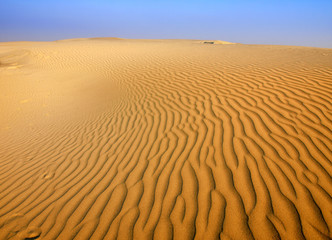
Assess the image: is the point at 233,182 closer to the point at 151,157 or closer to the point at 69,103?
the point at 151,157

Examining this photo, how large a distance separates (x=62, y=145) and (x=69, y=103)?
3375mm

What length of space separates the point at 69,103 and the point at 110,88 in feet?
5.33

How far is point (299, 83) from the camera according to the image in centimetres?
463

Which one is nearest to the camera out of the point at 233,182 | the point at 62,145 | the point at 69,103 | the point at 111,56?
the point at 233,182

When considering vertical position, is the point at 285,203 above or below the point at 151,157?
above

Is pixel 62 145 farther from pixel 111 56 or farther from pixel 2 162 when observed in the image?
pixel 111 56

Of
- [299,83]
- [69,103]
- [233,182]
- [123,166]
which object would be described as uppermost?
[299,83]

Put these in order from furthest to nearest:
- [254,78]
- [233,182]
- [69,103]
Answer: [69,103]
[254,78]
[233,182]

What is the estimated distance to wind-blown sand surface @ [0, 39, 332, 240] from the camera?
2.02 meters

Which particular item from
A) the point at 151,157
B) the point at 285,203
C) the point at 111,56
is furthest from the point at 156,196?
the point at 111,56

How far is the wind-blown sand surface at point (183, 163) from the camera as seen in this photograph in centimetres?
202

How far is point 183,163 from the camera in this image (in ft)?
9.37

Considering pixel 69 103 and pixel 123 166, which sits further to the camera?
pixel 69 103

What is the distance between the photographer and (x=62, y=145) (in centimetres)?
420
